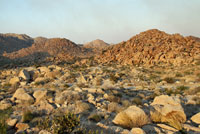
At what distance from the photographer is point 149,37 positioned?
28328 mm

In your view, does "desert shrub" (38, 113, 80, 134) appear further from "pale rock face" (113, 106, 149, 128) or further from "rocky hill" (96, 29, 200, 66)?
"rocky hill" (96, 29, 200, 66)

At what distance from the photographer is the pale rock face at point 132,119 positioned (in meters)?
4.00

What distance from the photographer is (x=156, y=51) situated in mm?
23328

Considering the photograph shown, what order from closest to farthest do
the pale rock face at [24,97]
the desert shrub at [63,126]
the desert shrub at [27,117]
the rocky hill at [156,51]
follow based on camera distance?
1. the desert shrub at [63,126]
2. the desert shrub at [27,117]
3. the pale rock face at [24,97]
4. the rocky hill at [156,51]

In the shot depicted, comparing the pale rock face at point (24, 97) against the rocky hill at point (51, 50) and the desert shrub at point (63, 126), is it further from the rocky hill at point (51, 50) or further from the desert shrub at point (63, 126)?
the rocky hill at point (51, 50)

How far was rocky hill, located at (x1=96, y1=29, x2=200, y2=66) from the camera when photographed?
68.6 feet

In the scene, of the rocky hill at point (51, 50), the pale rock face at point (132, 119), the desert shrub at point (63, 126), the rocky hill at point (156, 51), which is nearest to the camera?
the desert shrub at point (63, 126)

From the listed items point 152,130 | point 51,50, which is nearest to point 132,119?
point 152,130

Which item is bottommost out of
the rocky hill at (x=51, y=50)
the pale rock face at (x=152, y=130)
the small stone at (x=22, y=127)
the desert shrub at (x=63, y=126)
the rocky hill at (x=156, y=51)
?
the small stone at (x=22, y=127)

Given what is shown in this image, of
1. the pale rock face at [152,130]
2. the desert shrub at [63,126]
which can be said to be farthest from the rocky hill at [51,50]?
the pale rock face at [152,130]

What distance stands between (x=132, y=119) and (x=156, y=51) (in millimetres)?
21855

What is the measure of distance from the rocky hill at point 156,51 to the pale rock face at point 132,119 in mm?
18620

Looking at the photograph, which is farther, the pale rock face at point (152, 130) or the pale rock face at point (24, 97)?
the pale rock face at point (24, 97)

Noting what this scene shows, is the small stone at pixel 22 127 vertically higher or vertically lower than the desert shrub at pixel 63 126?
lower
